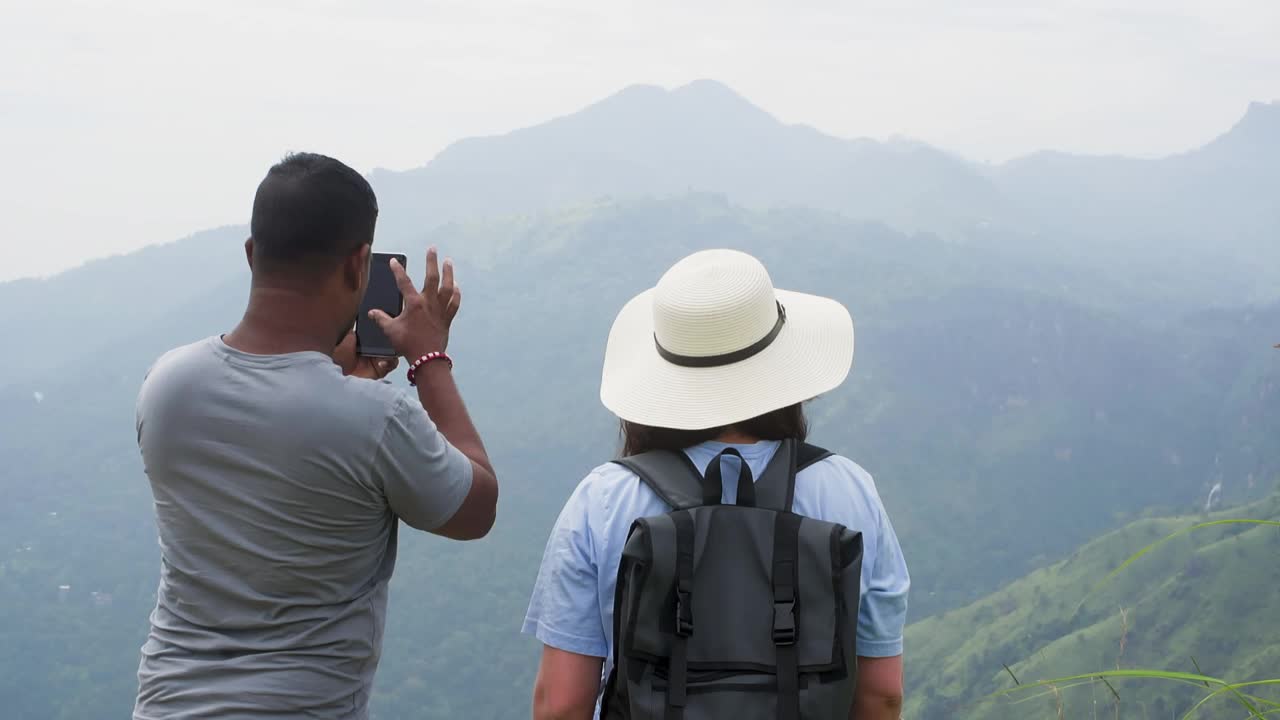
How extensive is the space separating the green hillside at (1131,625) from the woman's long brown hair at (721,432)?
133 feet

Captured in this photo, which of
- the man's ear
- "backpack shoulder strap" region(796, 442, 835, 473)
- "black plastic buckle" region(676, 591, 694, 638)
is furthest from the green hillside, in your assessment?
the man's ear

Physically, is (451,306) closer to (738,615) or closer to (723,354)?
(723,354)

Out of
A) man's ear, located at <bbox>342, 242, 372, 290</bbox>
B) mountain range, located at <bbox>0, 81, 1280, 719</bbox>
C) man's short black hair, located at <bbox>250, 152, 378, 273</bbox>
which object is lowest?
mountain range, located at <bbox>0, 81, 1280, 719</bbox>

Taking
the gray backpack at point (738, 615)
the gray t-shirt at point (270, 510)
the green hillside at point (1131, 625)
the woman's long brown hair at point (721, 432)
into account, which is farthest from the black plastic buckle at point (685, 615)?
the green hillside at point (1131, 625)

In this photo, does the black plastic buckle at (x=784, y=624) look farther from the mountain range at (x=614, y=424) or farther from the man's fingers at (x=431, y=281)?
the mountain range at (x=614, y=424)

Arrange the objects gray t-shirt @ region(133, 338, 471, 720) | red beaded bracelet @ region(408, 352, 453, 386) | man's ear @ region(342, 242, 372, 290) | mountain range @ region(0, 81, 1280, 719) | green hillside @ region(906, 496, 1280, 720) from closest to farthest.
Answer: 1. gray t-shirt @ region(133, 338, 471, 720)
2. man's ear @ region(342, 242, 372, 290)
3. red beaded bracelet @ region(408, 352, 453, 386)
4. green hillside @ region(906, 496, 1280, 720)
5. mountain range @ region(0, 81, 1280, 719)

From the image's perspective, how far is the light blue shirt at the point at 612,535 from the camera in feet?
5.25

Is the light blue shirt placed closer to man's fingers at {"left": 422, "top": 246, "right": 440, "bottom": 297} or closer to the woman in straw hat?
the woman in straw hat

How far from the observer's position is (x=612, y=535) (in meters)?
1.60

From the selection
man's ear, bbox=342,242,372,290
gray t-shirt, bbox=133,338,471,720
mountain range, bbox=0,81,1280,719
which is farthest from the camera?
mountain range, bbox=0,81,1280,719

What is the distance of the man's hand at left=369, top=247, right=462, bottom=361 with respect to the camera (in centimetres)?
172

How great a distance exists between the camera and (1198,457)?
4065 inches

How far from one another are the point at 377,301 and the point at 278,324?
12.1 inches

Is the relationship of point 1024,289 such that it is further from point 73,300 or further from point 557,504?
point 73,300
